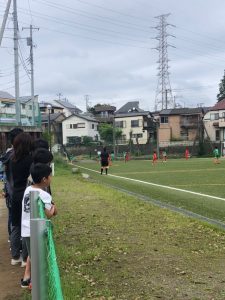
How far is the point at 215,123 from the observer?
7656 centimetres

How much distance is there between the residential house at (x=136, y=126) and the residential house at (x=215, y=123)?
10568mm

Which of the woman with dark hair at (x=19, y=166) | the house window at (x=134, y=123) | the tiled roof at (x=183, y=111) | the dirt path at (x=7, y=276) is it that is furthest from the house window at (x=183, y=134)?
the woman with dark hair at (x=19, y=166)

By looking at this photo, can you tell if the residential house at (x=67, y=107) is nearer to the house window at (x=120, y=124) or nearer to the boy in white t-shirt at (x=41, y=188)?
the house window at (x=120, y=124)

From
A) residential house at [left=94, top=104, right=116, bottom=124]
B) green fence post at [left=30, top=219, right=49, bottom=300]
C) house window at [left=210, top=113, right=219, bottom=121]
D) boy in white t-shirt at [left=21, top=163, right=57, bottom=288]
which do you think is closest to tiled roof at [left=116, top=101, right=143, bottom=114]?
residential house at [left=94, top=104, right=116, bottom=124]

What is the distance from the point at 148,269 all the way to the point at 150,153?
69815 millimetres

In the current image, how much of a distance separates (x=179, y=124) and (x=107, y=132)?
13.3 metres

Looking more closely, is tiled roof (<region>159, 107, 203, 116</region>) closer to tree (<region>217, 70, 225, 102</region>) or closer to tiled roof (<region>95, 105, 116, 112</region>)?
tree (<region>217, 70, 225, 102</region>)

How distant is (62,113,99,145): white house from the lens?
84438 mm

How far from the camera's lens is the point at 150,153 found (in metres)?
75.2

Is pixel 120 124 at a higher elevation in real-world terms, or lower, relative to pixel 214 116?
lower

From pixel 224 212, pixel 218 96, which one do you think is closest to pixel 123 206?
pixel 224 212

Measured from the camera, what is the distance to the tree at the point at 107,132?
83.9m

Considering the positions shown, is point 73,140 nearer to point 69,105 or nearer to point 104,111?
point 104,111

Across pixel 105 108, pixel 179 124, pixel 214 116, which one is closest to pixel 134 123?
pixel 179 124
